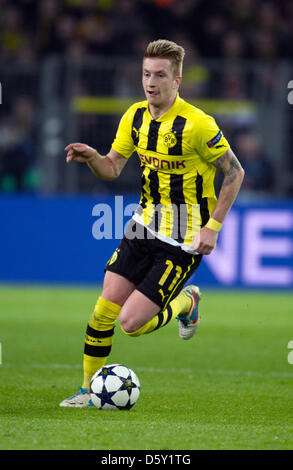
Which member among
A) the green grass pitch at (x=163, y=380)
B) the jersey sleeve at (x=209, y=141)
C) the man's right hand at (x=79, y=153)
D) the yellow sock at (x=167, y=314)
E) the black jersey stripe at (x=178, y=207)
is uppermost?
the jersey sleeve at (x=209, y=141)

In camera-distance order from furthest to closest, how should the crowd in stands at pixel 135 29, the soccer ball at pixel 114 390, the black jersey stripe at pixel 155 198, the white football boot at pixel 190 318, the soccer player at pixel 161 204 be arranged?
the crowd in stands at pixel 135 29 → the white football boot at pixel 190 318 → the black jersey stripe at pixel 155 198 → the soccer player at pixel 161 204 → the soccer ball at pixel 114 390

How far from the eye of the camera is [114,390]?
17.6ft

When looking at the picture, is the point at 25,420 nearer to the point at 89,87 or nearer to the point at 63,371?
the point at 63,371

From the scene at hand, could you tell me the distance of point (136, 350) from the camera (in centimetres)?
828

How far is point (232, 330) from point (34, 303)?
9.93ft

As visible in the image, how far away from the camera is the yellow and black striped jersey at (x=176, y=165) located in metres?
5.71

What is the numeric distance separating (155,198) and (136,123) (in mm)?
541

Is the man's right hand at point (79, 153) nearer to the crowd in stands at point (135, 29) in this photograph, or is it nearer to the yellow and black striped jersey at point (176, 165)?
the yellow and black striped jersey at point (176, 165)

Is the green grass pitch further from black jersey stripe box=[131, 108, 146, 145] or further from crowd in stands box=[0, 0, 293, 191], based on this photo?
crowd in stands box=[0, 0, 293, 191]

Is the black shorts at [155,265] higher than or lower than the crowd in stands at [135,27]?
lower

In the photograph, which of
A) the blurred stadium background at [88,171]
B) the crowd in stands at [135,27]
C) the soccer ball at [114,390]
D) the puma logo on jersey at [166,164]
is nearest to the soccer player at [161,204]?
the puma logo on jersey at [166,164]

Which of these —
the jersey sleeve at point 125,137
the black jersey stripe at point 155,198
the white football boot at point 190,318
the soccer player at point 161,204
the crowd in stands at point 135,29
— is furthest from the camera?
the crowd in stands at point 135,29

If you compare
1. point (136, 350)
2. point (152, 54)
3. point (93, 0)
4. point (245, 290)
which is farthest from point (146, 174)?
point (93, 0)

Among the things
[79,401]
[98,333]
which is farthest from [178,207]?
[79,401]
